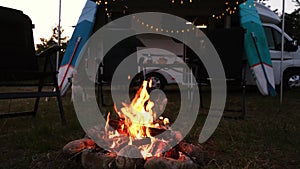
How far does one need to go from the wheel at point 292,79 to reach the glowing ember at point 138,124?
633 centimetres

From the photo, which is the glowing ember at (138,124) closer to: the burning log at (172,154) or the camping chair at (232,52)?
the burning log at (172,154)

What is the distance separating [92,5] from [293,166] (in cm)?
582

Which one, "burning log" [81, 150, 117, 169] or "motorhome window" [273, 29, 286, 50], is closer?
"burning log" [81, 150, 117, 169]

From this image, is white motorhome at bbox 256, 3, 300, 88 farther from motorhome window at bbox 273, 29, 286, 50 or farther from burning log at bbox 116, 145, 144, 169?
burning log at bbox 116, 145, 144, 169

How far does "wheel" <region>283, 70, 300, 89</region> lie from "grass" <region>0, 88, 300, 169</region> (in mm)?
4043

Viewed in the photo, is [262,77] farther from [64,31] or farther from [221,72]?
[64,31]

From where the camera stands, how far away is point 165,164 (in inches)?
66.7

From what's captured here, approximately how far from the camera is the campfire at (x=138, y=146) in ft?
5.77

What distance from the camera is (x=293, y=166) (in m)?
2.08

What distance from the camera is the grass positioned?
2086 mm

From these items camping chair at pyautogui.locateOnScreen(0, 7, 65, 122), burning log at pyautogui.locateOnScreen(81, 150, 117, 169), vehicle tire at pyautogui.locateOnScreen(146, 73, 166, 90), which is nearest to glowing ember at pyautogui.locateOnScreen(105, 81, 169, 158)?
burning log at pyautogui.locateOnScreen(81, 150, 117, 169)

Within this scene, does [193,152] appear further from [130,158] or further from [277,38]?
[277,38]

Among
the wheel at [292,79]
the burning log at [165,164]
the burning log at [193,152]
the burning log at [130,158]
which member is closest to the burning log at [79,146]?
the burning log at [130,158]

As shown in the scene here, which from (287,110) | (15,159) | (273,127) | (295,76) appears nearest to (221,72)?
(273,127)
